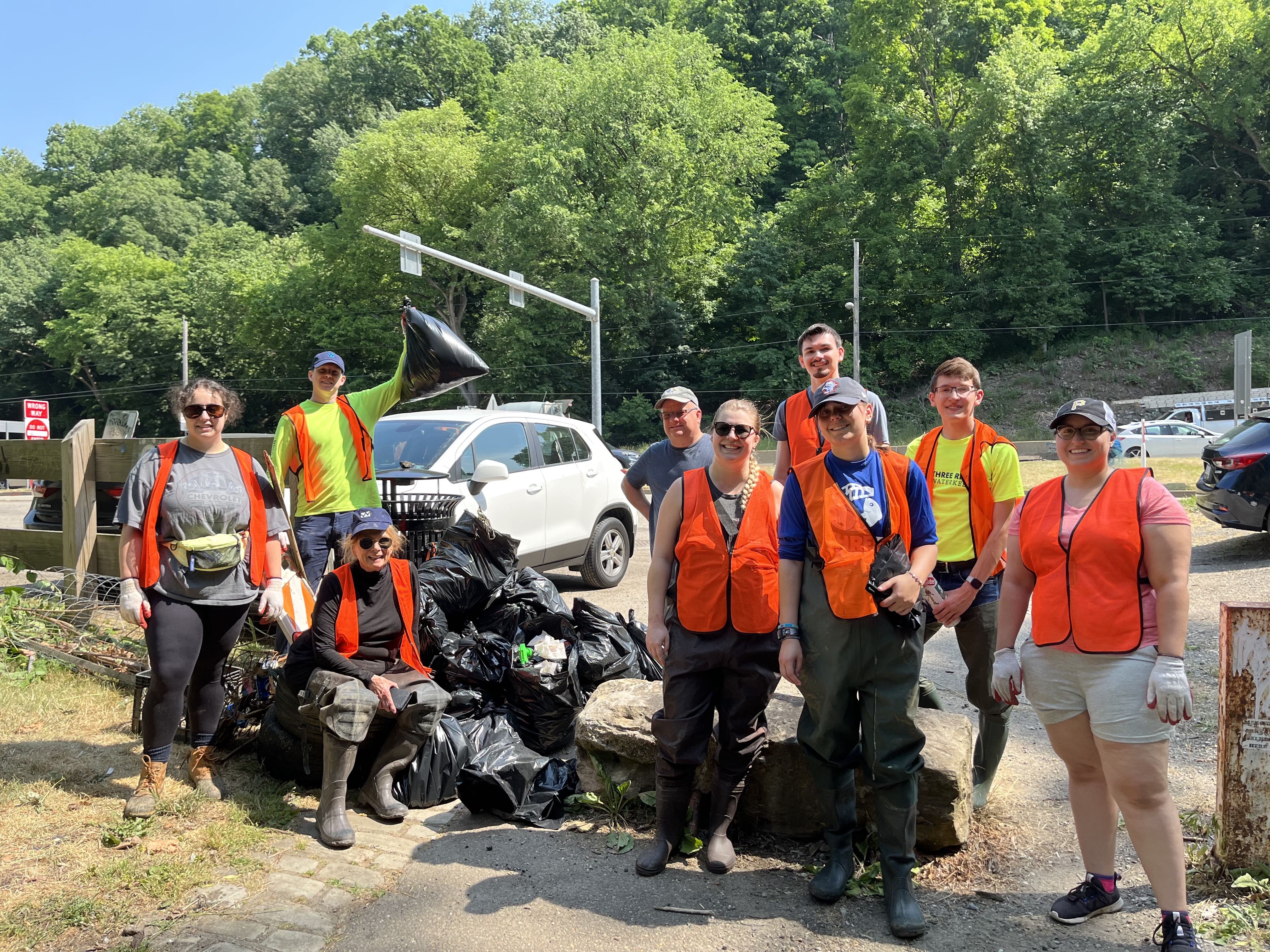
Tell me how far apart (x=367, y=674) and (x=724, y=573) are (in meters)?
1.68

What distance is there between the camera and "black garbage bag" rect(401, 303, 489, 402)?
5.14 meters

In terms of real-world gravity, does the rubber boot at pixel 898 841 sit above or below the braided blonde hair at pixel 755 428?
below

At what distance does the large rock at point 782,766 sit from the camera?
3.61m

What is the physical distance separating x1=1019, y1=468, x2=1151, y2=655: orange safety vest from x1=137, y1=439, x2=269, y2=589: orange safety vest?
321 centimetres

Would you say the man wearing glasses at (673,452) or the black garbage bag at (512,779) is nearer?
the black garbage bag at (512,779)

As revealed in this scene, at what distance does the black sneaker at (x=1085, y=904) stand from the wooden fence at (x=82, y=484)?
5.18 metres

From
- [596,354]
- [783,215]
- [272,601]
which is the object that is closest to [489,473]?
[272,601]

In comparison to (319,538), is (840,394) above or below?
above

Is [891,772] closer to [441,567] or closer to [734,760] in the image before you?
[734,760]

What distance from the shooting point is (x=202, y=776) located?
4223 millimetres

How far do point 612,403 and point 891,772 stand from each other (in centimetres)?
4030

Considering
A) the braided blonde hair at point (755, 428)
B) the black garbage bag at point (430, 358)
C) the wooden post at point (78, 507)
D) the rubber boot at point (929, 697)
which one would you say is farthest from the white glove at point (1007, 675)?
the wooden post at point (78, 507)

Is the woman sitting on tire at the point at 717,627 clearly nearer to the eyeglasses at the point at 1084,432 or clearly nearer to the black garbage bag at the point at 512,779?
the black garbage bag at the point at 512,779

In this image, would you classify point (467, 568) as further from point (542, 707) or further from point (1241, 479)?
point (1241, 479)
